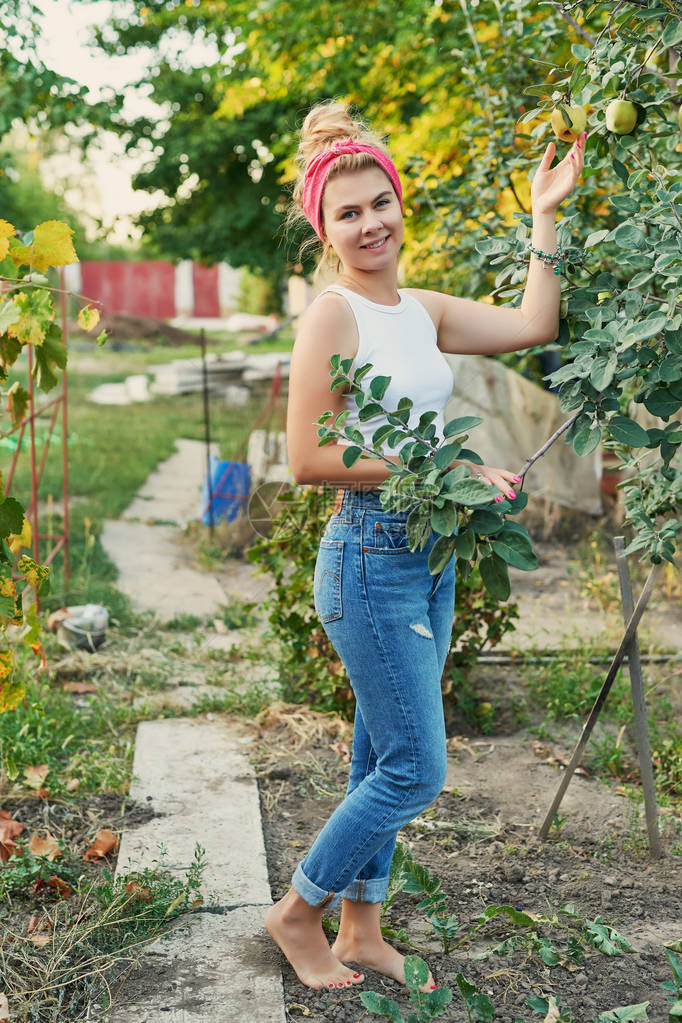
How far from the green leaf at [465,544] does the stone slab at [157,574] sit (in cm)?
345

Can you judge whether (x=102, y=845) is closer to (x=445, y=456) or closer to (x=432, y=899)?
(x=432, y=899)

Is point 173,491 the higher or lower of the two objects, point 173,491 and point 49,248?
the lower

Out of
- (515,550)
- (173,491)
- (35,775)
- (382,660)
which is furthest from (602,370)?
(173,491)

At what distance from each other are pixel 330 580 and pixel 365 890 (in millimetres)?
728

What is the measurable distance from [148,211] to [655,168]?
13015 mm

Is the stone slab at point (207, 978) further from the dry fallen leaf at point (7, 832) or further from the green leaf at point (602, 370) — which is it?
the green leaf at point (602, 370)

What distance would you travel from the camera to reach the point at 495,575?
5.92ft

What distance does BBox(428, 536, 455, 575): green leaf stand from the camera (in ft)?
5.91

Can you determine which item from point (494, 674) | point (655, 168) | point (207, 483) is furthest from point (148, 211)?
point (655, 168)

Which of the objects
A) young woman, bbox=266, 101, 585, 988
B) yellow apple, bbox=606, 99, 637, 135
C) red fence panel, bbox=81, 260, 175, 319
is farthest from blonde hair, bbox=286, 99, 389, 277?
red fence panel, bbox=81, 260, 175, 319

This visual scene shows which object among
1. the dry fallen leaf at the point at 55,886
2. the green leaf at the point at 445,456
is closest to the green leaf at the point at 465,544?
the green leaf at the point at 445,456

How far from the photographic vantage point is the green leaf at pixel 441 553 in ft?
5.91

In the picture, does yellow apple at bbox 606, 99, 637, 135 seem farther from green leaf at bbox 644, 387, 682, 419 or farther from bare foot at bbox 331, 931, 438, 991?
bare foot at bbox 331, 931, 438, 991

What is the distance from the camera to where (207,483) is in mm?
6465
